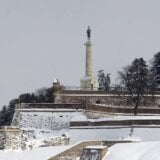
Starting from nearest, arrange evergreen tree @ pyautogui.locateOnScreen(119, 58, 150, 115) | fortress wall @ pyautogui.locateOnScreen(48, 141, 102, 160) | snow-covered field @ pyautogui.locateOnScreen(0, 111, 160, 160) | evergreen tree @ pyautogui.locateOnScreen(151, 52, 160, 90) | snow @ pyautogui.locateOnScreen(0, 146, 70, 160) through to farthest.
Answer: snow-covered field @ pyautogui.locateOnScreen(0, 111, 160, 160) → fortress wall @ pyautogui.locateOnScreen(48, 141, 102, 160) → snow @ pyautogui.locateOnScreen(0, 146, 70, 160) → evergreen tree @ pyautogui.locateOnScreen(119, 58, 150, 115) → evergreen tree @ pyautogui.locateOnScreen(151, 52, 160, 90)

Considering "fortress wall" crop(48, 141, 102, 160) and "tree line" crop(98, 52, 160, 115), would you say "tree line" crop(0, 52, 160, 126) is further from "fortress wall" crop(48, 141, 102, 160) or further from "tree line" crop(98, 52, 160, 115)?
"fortress wall" crop(48, 141, 102, 160)

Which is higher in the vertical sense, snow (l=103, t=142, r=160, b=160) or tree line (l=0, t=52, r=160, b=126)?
tree line (l=0, t=52, r=160, b=126)

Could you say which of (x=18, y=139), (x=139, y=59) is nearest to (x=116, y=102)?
(x=139, y=59)

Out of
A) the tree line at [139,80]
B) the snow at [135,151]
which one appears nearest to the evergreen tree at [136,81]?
the tree line at [139,80]

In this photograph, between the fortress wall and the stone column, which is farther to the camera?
the stone column

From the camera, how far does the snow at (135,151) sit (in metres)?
36.3

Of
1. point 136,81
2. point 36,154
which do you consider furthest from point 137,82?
point 36,154

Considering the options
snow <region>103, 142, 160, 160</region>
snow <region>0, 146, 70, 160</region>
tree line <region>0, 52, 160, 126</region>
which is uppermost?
tree line <region>0, 52, 160, 126</region>

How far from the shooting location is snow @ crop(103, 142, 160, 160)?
36281 millimetres

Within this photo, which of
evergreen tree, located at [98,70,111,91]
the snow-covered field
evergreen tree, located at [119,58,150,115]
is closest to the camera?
the snow-covered field

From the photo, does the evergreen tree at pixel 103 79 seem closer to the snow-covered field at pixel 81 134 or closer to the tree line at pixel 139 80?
the tree line at pixel 139 80

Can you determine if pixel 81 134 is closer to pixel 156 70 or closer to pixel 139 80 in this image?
pixel 139 80

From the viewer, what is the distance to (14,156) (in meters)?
44.0

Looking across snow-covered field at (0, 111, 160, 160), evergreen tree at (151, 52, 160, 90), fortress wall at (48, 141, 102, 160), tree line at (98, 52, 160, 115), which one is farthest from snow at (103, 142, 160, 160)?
evergreen tree at (151, 52, 160, 90)
